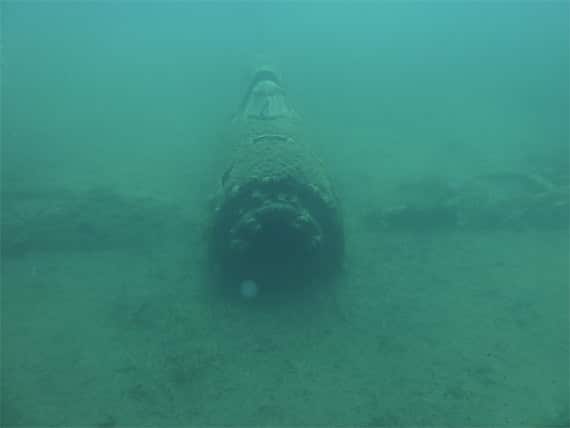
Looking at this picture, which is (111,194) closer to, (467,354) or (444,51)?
(467,354)

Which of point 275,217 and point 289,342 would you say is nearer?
point 289,342

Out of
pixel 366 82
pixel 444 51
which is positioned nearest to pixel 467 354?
pixel 366 82

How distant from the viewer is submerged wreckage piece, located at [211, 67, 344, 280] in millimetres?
5781

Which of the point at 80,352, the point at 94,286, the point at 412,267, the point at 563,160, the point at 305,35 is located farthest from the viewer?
the point at 305,35

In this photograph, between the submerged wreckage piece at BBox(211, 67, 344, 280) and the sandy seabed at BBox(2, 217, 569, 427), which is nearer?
the sandy seabed at BBox(2, 217, 569, 427)

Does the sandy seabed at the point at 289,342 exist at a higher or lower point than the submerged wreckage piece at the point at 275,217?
lower

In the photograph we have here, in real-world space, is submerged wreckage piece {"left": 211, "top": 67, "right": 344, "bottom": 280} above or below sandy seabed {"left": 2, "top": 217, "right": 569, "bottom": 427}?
above

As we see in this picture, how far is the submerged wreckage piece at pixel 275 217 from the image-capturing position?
5781mm

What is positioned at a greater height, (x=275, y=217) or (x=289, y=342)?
(x=275, y=217)

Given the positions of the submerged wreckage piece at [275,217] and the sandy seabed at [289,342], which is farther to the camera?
the submerged wreckage piece at [275,217]

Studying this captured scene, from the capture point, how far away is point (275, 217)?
5734 mm

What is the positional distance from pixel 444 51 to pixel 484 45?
8.98ft

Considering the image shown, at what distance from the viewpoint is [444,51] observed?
74.7 ft

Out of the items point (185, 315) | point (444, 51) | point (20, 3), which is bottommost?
point (185, 315)
